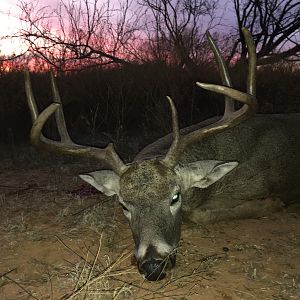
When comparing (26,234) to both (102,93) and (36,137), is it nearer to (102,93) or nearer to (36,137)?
(36,137)

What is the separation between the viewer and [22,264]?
12.5 ft

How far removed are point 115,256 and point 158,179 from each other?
2.48 ft

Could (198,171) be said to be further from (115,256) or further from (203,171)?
(115,256)


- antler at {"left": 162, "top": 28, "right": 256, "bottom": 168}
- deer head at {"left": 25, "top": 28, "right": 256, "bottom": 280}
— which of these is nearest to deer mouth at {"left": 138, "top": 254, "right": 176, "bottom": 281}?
deer head at {"left": 25, "top": 28, "right": 256, "bottom": 280}

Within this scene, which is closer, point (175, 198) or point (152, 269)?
point (152, 269)

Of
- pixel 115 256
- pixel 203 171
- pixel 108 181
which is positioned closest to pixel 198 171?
pixel 203 171

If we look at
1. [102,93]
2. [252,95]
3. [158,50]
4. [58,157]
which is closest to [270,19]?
[158,50]

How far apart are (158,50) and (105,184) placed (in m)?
8.29

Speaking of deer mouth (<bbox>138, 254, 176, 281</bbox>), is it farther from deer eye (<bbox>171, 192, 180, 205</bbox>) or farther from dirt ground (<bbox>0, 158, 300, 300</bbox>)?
deer eye (<bbox>171, 192, 180, 205</bbox>)

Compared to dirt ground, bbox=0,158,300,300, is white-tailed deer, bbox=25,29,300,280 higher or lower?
higher

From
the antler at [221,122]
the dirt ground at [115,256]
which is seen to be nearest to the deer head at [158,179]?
the antler at [221,122]

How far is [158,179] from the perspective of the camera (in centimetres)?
385

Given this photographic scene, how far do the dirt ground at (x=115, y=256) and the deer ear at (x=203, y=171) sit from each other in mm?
549

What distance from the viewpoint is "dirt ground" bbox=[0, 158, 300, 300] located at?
330cm
